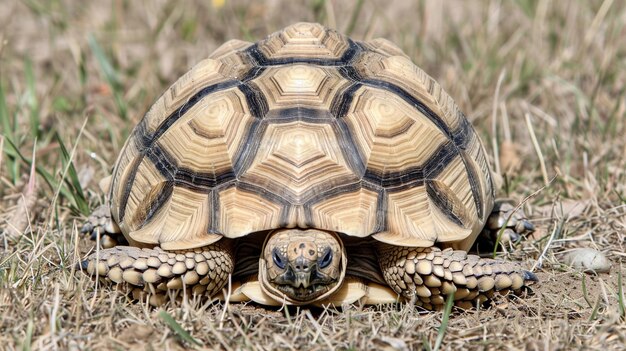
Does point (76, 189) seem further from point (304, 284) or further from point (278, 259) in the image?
point (304, 284)

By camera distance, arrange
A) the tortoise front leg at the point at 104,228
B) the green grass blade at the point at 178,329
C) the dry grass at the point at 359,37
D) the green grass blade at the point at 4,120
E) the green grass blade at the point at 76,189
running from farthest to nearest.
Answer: the green grass blade at the point at 4,120, the green grass blade at the point at 76,189, the tortoise front leg at the point at 104,228, the dry grass at the point at 359,37, the green grass blade at the point at 178,329

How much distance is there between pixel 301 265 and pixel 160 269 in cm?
56

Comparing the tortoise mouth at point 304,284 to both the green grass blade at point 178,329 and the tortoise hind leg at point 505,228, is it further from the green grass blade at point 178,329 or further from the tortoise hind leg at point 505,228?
the tortoise hind leg at point 505,228

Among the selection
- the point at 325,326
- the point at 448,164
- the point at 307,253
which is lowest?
the point at 325,326

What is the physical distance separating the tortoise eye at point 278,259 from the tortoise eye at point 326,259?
0.13 metres

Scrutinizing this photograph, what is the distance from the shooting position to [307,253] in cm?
307

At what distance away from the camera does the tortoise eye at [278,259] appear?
10.2 feet

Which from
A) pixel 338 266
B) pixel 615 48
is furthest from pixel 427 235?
pixel 615 48

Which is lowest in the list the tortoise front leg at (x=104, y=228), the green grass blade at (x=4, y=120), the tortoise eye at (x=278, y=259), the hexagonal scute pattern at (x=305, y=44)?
the tortoise front leg at (x=104, y=228)

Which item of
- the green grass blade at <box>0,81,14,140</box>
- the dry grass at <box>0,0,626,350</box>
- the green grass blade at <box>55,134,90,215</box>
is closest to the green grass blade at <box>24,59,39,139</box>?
the dry grass at <box>0,0,626,350</box>

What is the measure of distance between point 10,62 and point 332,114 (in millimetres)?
3345

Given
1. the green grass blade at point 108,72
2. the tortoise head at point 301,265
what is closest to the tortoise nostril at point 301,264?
the tortoise head at point 301,265

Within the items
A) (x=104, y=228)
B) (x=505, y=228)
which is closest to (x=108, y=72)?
(x=104, y=228)

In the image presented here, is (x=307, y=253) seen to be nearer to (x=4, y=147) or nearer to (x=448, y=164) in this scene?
(x=448, y=164)
